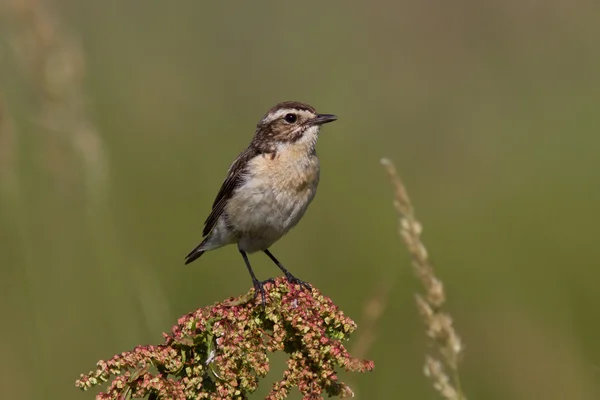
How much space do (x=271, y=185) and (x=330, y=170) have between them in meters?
4.25

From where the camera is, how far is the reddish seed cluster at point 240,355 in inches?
114

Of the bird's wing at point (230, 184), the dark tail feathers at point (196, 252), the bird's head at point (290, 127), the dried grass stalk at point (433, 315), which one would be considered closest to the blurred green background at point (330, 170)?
the dark tail feathers at point (196, 252)

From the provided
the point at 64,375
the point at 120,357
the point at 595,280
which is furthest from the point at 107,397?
the point at 595,280

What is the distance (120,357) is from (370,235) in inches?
240

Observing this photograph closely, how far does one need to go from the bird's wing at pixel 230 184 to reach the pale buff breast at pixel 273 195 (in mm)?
83

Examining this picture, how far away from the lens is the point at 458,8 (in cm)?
1330

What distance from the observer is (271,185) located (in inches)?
218

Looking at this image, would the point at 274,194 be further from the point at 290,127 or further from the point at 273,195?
the point at 290,127

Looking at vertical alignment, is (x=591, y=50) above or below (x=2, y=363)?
above

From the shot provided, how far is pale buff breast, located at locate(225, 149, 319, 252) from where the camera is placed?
5.53m

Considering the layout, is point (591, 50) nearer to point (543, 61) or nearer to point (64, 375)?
point (543, 61)

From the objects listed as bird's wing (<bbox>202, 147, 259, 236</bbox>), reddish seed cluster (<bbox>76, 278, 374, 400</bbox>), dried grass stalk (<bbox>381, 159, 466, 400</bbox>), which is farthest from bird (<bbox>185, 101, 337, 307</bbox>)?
dried grass stalk (<bbox>381, 159, 466, 400</bbox>)

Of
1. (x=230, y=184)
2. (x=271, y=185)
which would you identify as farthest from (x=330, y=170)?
(x=271, y=185)

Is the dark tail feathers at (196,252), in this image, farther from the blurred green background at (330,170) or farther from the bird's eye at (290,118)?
the bird's eye at (290,118)
